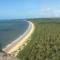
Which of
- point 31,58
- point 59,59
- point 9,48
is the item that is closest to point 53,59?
point 59,59

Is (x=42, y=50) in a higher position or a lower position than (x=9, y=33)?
higher

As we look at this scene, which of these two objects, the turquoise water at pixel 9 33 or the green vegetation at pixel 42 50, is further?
the turquoise water at pixel 9 33

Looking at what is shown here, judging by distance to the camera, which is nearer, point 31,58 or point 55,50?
point 31,58

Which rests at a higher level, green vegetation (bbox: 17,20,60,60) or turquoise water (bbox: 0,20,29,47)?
green vegetation (bbox: 17,20,60,60)

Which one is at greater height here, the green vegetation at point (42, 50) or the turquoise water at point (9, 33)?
the green vegetation at point (42, 50)

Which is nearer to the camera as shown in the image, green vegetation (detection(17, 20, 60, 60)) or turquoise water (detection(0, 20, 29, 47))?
green vegetation (detection(17, 20, 60, 60))

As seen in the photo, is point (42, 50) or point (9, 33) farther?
point (9, 33)

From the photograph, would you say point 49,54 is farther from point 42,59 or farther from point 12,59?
point 12,59

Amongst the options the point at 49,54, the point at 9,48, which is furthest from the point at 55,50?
the point at 9,48

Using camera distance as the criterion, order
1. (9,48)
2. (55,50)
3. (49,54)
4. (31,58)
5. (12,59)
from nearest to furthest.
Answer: (12,59) < (31,58) < (49,54) < (55,50) < (9,48)

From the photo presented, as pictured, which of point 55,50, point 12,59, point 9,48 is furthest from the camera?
point 9,48
